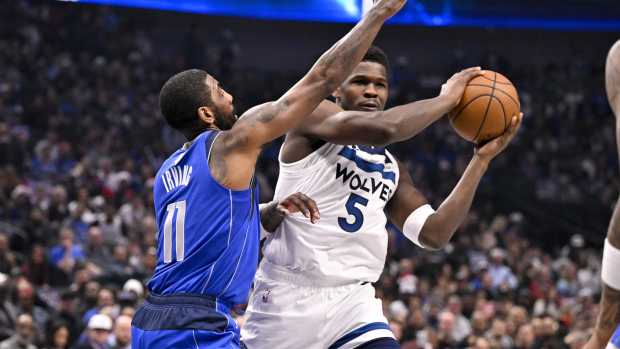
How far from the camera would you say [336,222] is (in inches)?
176

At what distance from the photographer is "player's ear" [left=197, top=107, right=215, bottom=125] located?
4.00m

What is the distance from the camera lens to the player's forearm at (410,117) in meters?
4.01

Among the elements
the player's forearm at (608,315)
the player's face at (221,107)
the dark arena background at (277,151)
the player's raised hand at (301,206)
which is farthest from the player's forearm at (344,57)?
the dark arena background at (277,151)

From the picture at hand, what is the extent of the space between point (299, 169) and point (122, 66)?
16.5 meters

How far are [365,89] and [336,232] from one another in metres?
0.76

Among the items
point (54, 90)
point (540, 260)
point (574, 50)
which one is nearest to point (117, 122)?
point (54, 90)

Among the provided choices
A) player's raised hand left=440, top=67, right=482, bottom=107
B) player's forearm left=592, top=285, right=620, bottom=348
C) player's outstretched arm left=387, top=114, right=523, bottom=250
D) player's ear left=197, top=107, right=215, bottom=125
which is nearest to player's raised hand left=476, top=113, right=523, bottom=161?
player's outstretched arm left=387, top=114, right=523, bottom=250

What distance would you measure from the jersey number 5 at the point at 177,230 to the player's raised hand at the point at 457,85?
1337 millimetres

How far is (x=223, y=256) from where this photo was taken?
379 centimetres

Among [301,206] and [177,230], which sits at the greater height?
[177,230]

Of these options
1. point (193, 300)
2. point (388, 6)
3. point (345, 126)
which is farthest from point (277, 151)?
point (193, 300)

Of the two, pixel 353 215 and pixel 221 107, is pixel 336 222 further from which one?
pixel 221 107

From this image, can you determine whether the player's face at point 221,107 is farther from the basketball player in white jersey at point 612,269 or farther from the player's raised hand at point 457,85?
the basketball player in white jersey at point 612,269

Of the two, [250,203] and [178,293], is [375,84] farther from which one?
[178,293]
